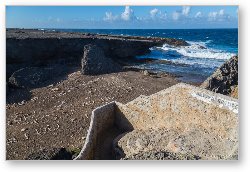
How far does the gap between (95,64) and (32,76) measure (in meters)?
2.10

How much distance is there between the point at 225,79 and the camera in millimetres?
9086

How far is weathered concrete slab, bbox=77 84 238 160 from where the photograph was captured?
21.1 ft

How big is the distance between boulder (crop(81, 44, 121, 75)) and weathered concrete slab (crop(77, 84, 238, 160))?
17.1 feet

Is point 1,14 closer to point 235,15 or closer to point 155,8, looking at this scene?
point 155,8

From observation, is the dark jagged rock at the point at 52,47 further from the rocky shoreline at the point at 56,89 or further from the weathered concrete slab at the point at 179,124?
the weathered concrete slab at the point at 179,124

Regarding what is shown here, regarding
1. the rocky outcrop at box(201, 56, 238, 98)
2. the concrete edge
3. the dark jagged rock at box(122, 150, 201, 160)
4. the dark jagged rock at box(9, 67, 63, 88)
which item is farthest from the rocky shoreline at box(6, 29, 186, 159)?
the dark jagged rock at box(122, 150, 201, 160)

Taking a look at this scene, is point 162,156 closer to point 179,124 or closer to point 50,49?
point 179,124

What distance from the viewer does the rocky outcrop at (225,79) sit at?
8.87 metres

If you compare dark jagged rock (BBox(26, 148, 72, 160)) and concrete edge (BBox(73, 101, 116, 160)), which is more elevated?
concrete edge (BBox(73, 101, 116, 160))

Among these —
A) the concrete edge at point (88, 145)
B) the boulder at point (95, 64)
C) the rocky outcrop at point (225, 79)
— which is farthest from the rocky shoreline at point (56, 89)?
the rocky outcrop at point (225, 79)

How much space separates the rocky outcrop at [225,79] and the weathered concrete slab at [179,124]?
210 centimetres

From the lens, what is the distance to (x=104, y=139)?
7672mm

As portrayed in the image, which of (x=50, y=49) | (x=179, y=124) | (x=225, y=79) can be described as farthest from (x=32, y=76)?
(x=179, y=124)

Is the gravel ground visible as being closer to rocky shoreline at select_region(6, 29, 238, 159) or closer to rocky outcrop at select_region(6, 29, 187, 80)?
rocky shoreline at select_region(6, 29, 238, 159)
